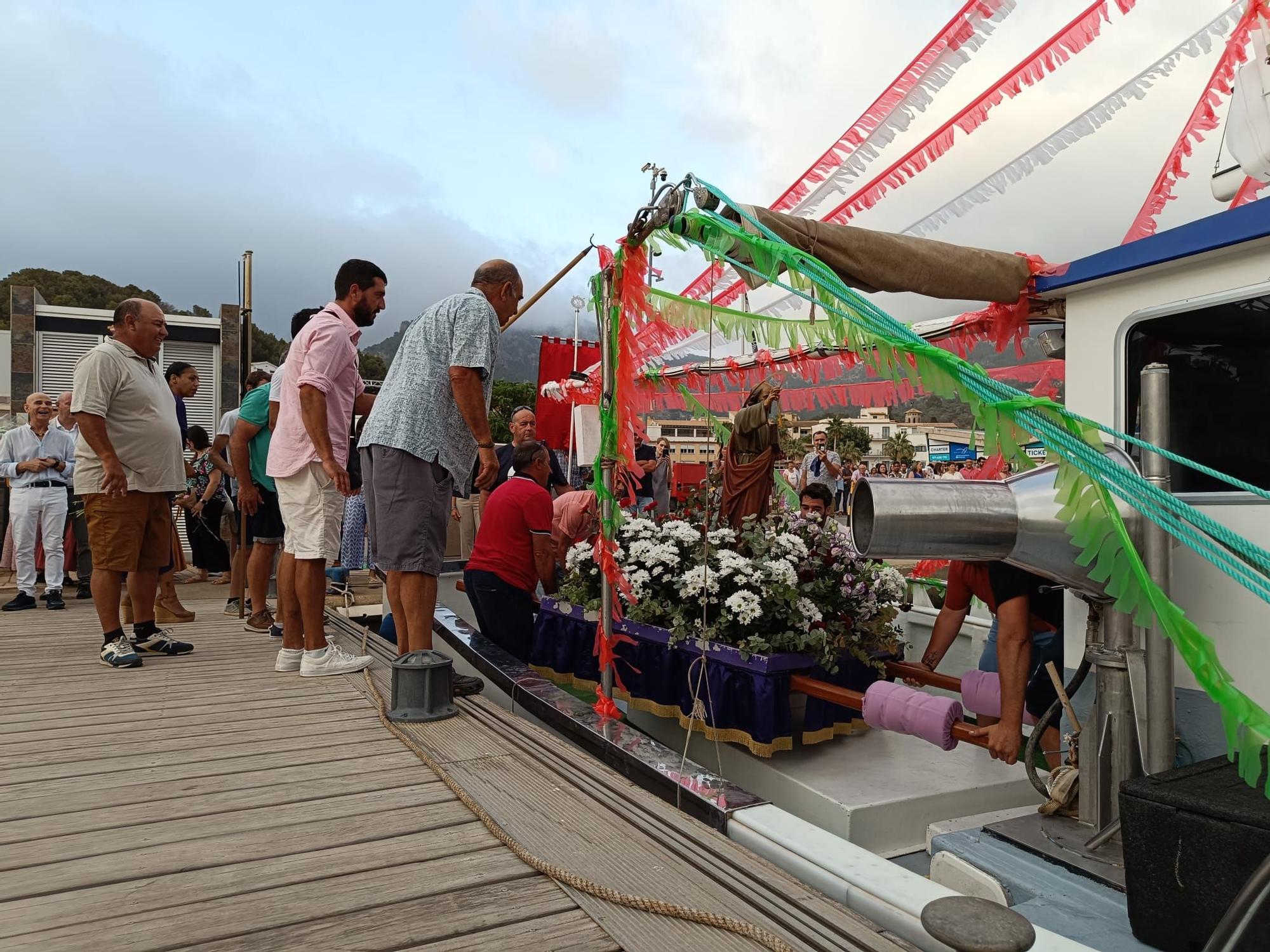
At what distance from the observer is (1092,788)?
2523 mm

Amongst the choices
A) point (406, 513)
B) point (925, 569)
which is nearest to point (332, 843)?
point (406, 513)

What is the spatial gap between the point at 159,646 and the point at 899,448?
217 feet

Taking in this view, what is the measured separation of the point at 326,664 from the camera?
4.12 meters

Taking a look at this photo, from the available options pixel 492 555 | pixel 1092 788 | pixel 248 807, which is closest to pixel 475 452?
pixel 492 555

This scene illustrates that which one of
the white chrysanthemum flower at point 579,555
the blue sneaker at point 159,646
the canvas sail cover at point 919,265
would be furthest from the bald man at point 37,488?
the canvas sail cover at point 919,265

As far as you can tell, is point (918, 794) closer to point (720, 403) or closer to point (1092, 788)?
point (1092, 788)

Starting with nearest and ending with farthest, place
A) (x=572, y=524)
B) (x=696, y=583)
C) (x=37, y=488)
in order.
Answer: (x=696, y=583) → (x=572, y=524) → (x=37, y=488)

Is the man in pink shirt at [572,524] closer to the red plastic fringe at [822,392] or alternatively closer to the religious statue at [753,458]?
the red plastic fringe at [822,392]

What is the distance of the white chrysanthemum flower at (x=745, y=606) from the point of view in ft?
13.0

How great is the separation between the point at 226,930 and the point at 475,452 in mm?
2391

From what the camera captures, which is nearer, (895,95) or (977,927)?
(977,927)

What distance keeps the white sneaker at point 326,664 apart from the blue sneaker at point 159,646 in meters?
0.87

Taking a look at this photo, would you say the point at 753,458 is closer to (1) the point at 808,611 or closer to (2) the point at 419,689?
(1) the point at 808,611

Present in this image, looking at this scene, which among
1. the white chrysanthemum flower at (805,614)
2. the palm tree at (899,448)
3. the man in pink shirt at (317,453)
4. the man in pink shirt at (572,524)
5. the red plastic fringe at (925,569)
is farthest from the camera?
the palm tree at (899,448)
